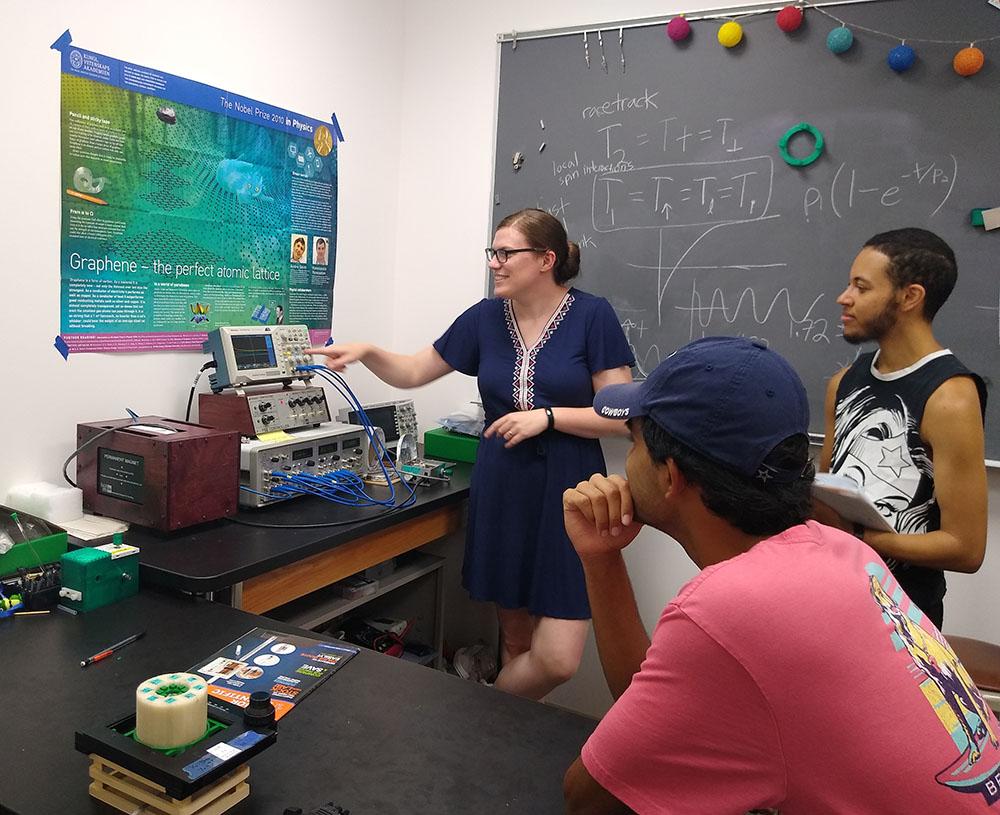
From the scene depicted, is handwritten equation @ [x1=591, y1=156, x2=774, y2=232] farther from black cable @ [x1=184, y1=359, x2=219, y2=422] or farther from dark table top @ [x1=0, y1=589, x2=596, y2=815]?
dark table top @ [x1=0, y1=589, x2=596, y2=815]

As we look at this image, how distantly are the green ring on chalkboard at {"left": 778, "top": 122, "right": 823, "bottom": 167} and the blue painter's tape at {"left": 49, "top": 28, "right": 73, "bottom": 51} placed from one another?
204 centimetres

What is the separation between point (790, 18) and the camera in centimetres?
242

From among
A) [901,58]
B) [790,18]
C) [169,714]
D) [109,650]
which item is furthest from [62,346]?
[901,58]

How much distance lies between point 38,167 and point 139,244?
0.32m

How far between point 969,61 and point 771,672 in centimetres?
212

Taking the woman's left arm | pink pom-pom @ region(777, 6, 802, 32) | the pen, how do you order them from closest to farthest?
the pen
the woman's left arm
pink pom-pom @ region(777, 6, 802, 32)

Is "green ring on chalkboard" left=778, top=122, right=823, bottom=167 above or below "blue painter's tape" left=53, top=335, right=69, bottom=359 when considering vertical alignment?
above

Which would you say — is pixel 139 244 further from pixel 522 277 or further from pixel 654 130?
pixel 654 130

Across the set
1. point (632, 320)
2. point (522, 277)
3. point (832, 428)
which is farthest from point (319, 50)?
point (832, 428)

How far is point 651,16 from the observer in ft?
8.82

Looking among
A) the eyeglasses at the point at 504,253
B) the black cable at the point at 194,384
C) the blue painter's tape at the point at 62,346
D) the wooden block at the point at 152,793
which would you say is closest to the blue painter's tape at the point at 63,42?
the blue painter's tape at the point at 62,346

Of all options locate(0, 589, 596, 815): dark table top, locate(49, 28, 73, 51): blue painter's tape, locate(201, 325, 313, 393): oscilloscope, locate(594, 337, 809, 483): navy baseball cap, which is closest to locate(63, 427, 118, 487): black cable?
locate(201, 325, 313, 393): oscilloscope

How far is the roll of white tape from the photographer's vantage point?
0.97m

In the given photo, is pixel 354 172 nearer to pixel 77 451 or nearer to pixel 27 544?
pixel 77 451
